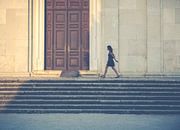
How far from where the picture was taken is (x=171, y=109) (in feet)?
46.5

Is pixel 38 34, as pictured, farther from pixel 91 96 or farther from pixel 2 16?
pixel 91 96

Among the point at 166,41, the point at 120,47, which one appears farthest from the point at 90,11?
the point at 166,41

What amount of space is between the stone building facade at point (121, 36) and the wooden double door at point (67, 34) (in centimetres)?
61

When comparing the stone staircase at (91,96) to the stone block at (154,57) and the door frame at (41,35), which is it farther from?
the door frame at (41,35)

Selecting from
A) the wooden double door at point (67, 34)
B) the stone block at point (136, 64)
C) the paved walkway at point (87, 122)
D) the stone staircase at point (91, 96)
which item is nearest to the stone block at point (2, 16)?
the wooden double door at point (67, 34)

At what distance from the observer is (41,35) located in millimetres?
20297

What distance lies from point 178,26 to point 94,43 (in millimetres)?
4125

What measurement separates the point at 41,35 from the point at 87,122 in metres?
9.23

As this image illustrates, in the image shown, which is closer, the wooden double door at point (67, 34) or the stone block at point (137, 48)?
the stone block at point (137, 48)

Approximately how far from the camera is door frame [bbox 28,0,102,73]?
20.0 m

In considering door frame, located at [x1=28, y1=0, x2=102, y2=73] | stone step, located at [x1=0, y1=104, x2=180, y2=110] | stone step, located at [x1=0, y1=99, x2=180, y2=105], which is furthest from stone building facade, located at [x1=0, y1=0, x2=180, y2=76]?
stone step, located at [x1=0, y1=104, x2=180, y2=110]

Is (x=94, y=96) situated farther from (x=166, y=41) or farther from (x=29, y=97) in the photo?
(x=166, y=41)

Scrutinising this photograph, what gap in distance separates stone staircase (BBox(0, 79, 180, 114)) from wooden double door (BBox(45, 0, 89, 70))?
14.6 feet

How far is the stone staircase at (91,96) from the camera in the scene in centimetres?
1419
